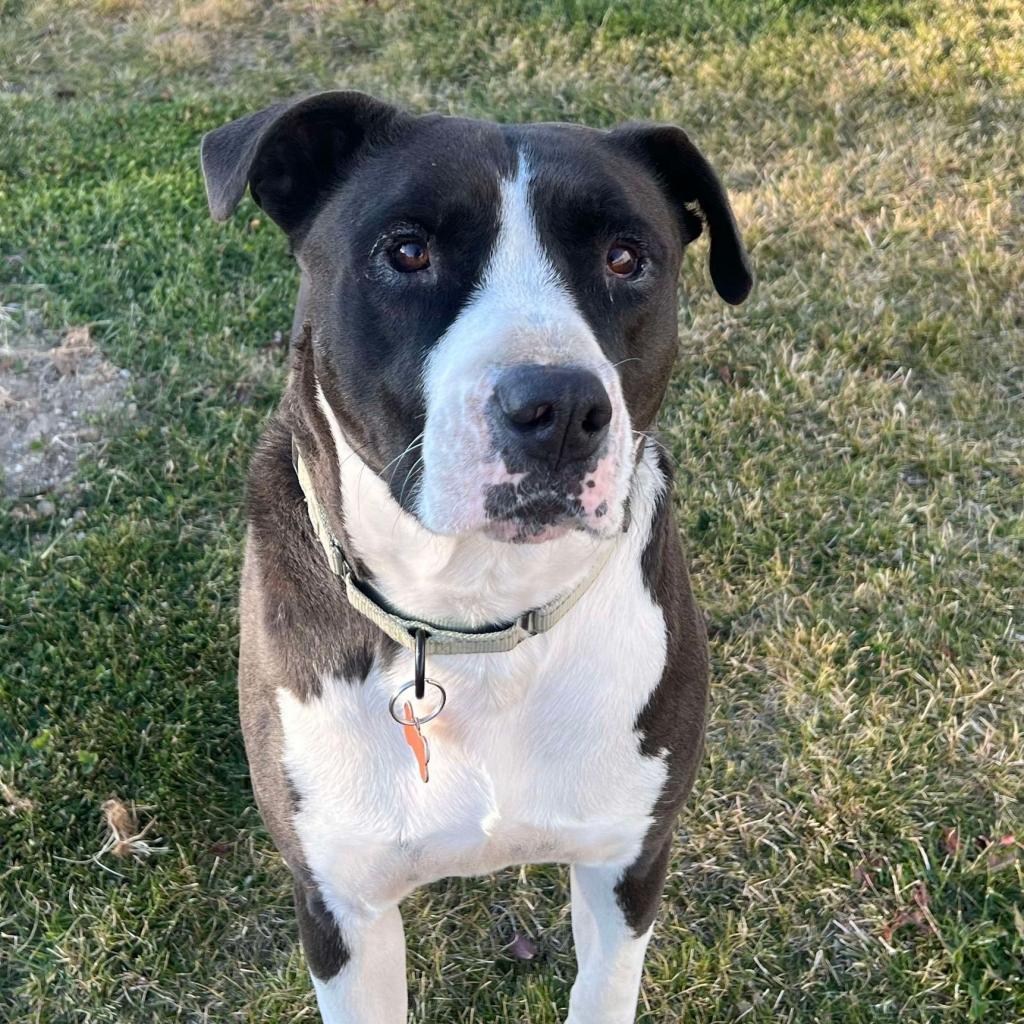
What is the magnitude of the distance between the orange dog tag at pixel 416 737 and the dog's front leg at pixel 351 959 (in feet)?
1.28

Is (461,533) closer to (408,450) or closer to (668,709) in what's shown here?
(408,450)

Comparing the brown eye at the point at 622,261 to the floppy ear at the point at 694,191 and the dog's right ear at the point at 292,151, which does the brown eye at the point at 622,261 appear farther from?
the dog's right ear at the point at 292,151

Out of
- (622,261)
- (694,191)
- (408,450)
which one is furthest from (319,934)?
(694,191)

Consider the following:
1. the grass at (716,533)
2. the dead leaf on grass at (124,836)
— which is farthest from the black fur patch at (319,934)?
the dead leaf on grass at (124,836)

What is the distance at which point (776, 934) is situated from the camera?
9.92 ft

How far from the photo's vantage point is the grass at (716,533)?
3.00 metres

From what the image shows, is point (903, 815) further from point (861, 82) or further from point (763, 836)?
point (861, 82)

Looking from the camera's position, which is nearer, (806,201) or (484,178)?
(484,178)

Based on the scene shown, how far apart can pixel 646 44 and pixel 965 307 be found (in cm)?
261

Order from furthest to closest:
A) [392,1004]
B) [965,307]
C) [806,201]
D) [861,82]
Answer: [861,82]
[806,201]
[965,307]
[392,1004]

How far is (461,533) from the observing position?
1896 mm

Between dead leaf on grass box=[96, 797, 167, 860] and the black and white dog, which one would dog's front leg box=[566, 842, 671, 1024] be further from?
dead leaf on grass box=[96, 797, 167, 860]

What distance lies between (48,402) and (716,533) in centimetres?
253

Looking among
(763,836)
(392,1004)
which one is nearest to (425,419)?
(392,1004)
